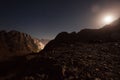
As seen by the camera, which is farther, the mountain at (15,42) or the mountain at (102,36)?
the mountain at (15,42)

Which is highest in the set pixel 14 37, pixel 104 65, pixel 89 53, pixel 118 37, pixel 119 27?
pixel 14 37

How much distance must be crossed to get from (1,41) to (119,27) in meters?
70.3

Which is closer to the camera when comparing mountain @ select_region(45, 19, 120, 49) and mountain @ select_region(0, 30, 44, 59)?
mountain @ select_region(45, 19, 120, 49)

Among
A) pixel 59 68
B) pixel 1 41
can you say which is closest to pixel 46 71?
pixel 59 68

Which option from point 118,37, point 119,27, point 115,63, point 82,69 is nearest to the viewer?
point 82,69

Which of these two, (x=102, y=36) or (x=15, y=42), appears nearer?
(x=102, y=36)

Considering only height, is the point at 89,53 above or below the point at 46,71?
above

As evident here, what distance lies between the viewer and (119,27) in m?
25.7

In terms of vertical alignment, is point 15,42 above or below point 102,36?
above

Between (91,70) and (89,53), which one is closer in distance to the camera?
(91,70)

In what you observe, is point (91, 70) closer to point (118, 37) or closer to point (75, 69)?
point (75, 69)

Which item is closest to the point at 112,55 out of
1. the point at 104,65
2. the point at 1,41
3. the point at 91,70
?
the point at 104,65

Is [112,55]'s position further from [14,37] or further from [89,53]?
[14,37]

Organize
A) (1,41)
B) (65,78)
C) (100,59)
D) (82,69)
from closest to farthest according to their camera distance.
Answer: (65,78), (82,69), (100,59), (1,41)
